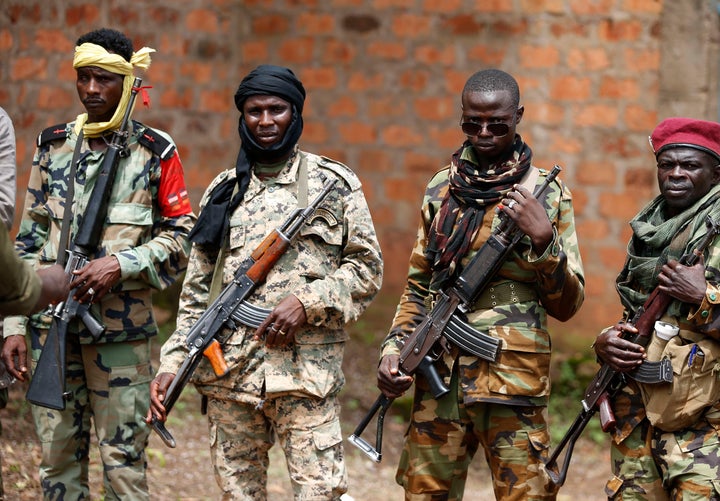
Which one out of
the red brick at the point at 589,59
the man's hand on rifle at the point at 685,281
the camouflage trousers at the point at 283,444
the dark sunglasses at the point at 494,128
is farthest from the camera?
the red brick at the point at 589,59

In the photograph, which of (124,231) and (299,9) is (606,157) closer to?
(299,9)

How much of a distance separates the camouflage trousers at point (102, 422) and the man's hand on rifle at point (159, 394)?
0.43 m

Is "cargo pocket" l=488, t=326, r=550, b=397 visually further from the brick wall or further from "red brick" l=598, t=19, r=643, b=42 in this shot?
"red brick" l=598, t=19, r=643, b=42

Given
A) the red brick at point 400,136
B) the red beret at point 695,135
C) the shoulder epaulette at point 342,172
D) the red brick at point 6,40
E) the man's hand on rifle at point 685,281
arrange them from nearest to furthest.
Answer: the man's hand on rifle at point 685,281, the red beret at point 695,135, the shoulder epaulette at point 342,172, the red brick at point 6,40, the red brick at point 400,136

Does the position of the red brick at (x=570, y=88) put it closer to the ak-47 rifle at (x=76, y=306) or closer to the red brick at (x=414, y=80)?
the red brick at (x=414, y=80)

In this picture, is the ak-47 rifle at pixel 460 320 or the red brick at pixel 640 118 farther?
the red brick at pixel 640 118

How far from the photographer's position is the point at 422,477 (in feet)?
14.6

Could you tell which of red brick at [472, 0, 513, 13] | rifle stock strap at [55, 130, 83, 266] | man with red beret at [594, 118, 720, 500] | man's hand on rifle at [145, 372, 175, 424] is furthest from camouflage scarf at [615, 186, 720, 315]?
red brick at [472, 0, 513, 13]

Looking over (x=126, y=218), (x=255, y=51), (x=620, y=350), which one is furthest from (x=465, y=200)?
(x=255, y=51)

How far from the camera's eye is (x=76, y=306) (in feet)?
15.9

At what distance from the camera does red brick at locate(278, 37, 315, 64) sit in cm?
966

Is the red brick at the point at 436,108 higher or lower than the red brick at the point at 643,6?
lower

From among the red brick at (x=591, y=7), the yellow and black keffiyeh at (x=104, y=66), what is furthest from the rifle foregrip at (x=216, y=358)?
the red brick at (x=591, y=7)

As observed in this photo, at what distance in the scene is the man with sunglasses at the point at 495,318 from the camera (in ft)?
14.1
